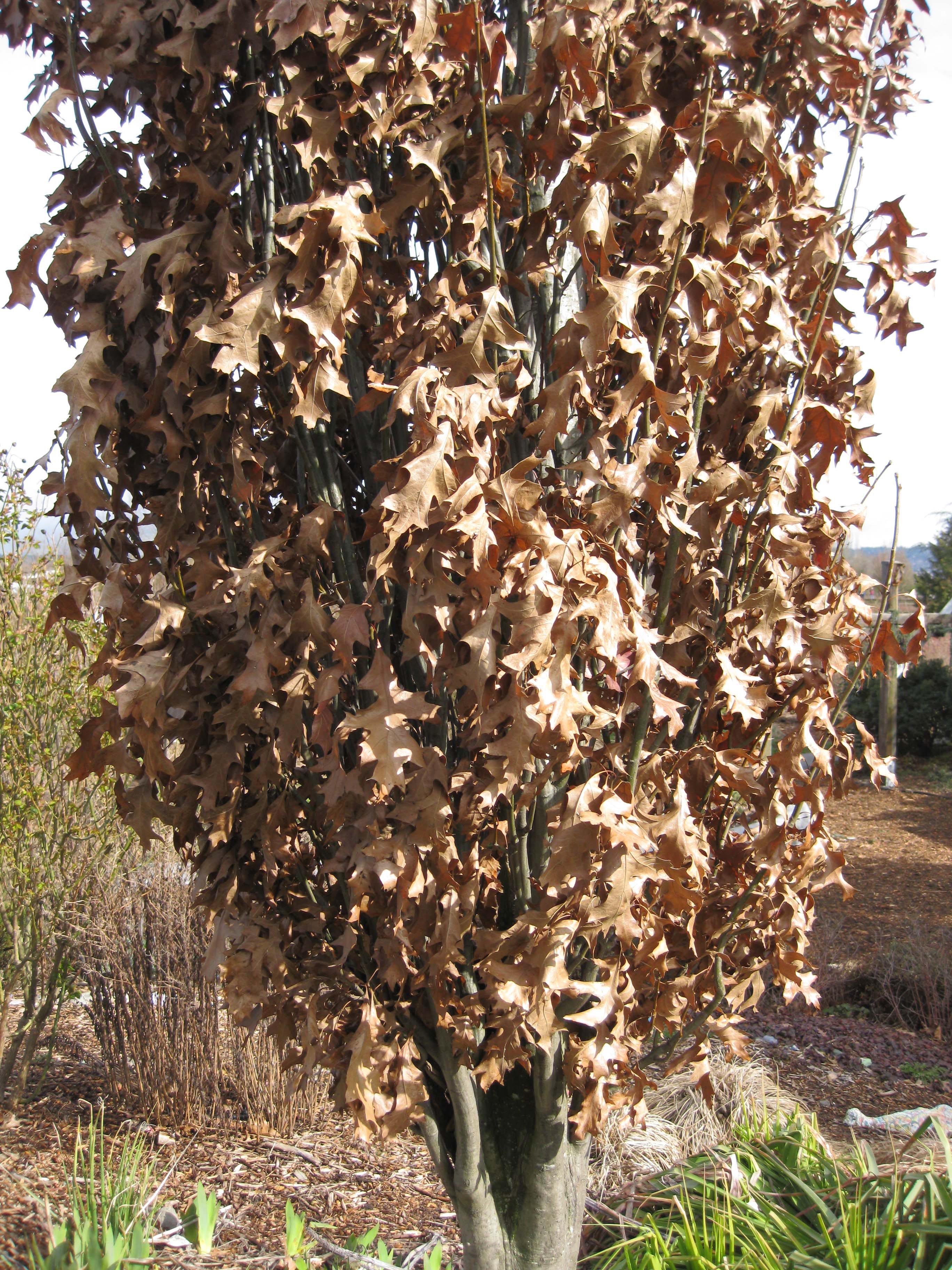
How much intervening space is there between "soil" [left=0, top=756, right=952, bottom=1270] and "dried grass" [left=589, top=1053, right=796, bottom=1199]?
11.4 inches

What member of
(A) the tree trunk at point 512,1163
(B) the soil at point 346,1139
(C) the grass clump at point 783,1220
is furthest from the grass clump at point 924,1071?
(A) the tree trunk at point 512,1163

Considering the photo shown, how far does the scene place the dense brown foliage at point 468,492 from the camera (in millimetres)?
1396

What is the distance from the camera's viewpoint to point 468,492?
129 centimetres

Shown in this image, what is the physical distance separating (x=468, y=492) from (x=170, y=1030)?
3.45 metres

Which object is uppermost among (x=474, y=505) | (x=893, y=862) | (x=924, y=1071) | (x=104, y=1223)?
(x=474, y=505)

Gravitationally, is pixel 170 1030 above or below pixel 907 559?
below

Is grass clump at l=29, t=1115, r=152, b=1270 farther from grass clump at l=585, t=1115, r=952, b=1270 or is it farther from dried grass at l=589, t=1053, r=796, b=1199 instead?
dried grass at l=589, t=1053, r=796, b=1199

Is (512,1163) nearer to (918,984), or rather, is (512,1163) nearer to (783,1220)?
(783,1220)

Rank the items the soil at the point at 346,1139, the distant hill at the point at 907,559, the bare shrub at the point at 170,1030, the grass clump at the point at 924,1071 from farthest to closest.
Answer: the distant hill at the point at 907,559
the grass clump at the point at 924,1071
the bare shrub at the point at 170,1030
the soil at the point at 346,1139

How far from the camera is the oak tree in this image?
4.59 ft

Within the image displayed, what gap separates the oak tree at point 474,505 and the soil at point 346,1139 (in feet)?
1.60

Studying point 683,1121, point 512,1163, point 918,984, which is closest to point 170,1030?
point 683,1121

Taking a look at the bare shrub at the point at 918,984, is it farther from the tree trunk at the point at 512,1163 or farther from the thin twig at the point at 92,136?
the thin twig at the point at 92,136

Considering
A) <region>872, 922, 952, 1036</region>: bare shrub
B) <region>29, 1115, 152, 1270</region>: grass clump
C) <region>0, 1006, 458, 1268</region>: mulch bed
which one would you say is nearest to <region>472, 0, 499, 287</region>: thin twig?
<region>29, 1115, 152, 1270</region>: grass clump
